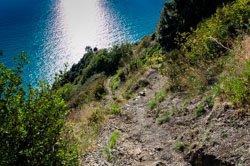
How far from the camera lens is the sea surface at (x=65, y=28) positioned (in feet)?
265

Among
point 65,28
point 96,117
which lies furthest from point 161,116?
point 65,28

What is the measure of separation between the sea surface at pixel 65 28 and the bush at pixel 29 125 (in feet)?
202

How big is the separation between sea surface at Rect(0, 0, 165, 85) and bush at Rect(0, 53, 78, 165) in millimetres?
61657

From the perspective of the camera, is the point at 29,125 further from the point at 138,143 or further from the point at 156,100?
the point at 156,100

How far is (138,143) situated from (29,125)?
181 inches

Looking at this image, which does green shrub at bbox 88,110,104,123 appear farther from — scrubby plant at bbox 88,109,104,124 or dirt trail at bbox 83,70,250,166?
dirt trail at bbox 83,70,250,166

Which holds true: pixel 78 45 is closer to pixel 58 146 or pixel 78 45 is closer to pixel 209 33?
pixel 209 33

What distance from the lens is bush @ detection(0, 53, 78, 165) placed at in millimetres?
7883

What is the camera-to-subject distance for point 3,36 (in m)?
94.5

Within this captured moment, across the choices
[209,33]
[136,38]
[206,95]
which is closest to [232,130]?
[206,95]

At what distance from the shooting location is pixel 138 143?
12.1 metres

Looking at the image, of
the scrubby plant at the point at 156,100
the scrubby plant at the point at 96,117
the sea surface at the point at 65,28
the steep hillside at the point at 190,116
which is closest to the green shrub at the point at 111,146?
the steep hillside at the point at 190,116

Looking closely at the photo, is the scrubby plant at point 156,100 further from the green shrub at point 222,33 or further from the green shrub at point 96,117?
the green shrub at point 96,117

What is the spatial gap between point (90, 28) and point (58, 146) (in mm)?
90691
